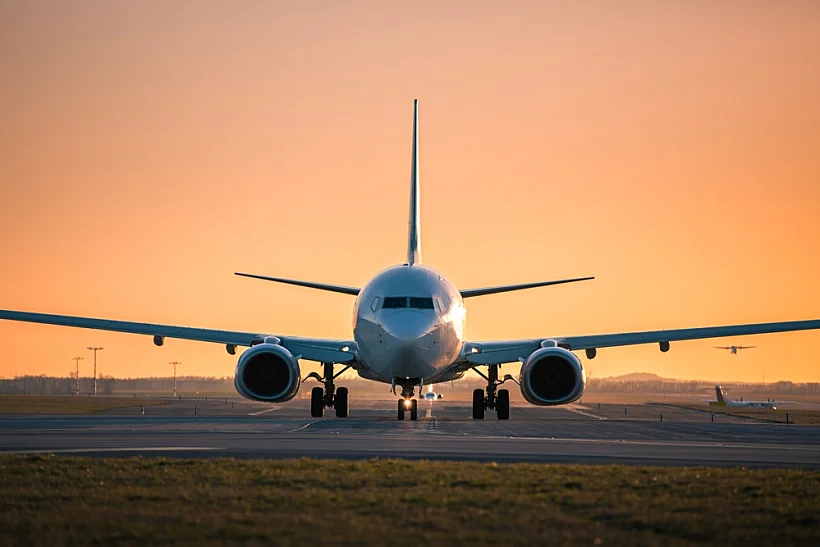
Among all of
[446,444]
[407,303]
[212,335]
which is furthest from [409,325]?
Result: [212,335]

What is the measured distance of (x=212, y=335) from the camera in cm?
4209

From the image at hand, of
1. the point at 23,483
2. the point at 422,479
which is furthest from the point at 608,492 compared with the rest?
the point at 23,483

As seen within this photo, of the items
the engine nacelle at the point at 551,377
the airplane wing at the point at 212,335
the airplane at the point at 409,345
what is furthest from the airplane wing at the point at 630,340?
the airplane wing at the point at 212,335

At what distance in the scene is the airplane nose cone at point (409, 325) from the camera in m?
34.7

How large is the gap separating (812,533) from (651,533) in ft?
5.61

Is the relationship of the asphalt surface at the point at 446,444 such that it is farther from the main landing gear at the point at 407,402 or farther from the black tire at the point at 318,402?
the black tire at the point at 318,402

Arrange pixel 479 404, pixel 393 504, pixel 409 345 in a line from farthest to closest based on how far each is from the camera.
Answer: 1. pixel 479 404
2. pixel 409 345
3. pixel 393 504

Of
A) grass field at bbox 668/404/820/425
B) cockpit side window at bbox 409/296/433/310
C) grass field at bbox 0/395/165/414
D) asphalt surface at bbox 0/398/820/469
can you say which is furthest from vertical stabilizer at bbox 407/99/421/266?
grass field at bbox 0/395/165/414

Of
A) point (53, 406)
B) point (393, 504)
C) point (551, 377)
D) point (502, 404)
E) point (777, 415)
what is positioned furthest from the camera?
point (53, 406)

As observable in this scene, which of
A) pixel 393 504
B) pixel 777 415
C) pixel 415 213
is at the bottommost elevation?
pixel 393 504

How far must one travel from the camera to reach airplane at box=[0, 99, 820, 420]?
3562cm

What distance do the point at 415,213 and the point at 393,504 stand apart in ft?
111

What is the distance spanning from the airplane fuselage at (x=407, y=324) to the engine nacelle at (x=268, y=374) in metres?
2.37

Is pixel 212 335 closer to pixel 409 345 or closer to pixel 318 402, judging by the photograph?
pixel 318 402
